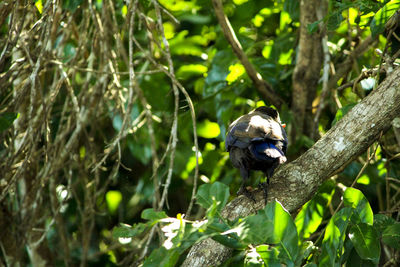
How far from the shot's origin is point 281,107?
4773mm

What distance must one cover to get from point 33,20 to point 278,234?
2.90 meters

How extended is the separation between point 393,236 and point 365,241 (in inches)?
8.4

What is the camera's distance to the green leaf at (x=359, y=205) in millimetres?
2645

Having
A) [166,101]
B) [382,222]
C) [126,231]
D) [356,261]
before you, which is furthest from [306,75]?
[126,231]

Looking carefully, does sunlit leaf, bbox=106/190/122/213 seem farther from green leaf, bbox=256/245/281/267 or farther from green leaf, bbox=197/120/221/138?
green leaf, bbox=256/245/281/267

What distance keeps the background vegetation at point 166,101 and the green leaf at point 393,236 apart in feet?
0.86

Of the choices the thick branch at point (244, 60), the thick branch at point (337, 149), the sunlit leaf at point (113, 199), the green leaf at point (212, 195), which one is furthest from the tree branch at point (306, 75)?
the green leaf at point (212, 195)

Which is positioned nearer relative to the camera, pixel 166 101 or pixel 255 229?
pixel 255 229

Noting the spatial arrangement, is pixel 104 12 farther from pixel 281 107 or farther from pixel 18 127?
pixel 281 107

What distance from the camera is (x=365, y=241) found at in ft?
8.41

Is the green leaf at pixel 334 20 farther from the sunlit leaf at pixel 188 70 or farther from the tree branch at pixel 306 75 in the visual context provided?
the sunlit leaf at pixel 188 70

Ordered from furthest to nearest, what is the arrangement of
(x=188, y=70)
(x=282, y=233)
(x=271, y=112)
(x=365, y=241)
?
(x=188, y=70) < (x=271, y=112) < (x=365, y=241) < (x=282, y=233)

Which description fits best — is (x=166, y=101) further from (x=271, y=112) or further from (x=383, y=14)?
(x=383, y=14)

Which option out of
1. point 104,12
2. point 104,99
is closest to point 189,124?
point 104,99
